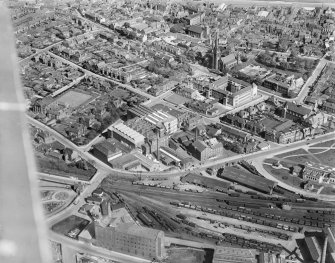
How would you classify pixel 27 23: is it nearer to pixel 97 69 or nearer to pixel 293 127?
pixel 97 69

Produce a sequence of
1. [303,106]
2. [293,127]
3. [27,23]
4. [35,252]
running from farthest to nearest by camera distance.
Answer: [27,23] → [303,106] → [293,127] → [35,252]

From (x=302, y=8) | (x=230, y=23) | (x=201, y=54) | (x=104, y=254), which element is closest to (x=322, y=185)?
(x=104, y=254)

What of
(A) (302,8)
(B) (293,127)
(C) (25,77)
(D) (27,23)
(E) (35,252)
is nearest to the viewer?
(E) (35,252)

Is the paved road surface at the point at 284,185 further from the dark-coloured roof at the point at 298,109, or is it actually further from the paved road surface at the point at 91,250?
the paved road surface at the point at 91,250

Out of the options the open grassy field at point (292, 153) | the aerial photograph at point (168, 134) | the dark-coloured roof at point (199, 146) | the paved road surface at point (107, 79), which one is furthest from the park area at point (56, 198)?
the paved road surface at point (107, 79)

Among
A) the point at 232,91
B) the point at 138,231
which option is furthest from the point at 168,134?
the point at 138,231

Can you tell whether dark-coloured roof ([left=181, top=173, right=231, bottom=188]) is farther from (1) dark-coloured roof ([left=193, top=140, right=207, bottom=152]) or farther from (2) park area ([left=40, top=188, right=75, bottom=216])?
(2) park area ([left=40, top=188, right=75, bottom=216])
